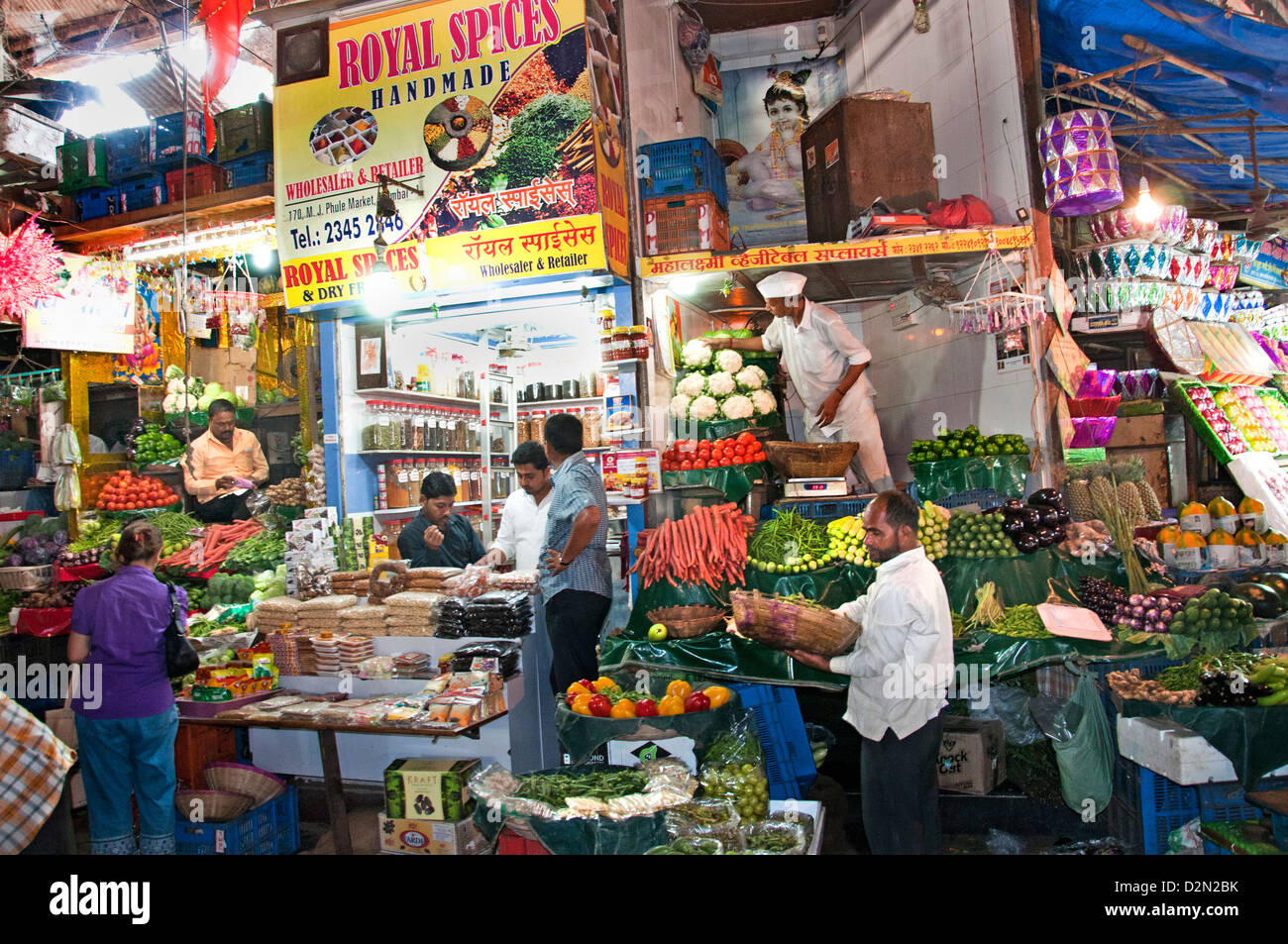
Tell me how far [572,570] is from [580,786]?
1.94 meters

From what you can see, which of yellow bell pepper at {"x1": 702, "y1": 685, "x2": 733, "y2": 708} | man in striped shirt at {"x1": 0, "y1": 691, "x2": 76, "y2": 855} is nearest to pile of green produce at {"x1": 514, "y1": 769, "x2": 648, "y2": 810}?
yellow bell pepper at {"x1": 702, "y1": 685, "x2": 733, "y2": 708}

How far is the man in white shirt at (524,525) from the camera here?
20.6 feet

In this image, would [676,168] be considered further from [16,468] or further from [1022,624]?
[16,468]

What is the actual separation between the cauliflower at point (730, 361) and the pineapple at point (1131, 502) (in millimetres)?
2969

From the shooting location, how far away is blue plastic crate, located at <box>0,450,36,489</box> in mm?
9273

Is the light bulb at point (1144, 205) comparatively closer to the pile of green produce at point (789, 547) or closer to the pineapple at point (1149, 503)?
the pineapple at point (1149, 503)

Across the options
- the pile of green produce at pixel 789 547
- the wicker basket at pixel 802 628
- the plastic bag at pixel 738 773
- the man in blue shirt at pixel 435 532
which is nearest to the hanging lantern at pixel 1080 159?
the pile of green produce at pixel 789 547

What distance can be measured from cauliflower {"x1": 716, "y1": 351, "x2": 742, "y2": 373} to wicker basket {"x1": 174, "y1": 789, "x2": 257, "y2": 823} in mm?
4563

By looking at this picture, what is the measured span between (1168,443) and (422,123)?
25.4 ft

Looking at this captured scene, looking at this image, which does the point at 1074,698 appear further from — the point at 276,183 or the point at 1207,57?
the point at 276,183

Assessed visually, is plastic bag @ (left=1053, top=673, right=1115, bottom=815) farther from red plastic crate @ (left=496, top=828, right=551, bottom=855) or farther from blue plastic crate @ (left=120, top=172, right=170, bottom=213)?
blue plastic crate @ (left=120, top=172, right=170, bottom=213)

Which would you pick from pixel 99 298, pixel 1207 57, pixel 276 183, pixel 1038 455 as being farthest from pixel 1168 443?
pixel 99 298

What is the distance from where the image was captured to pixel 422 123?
21.7ft

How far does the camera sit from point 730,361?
6.88m
